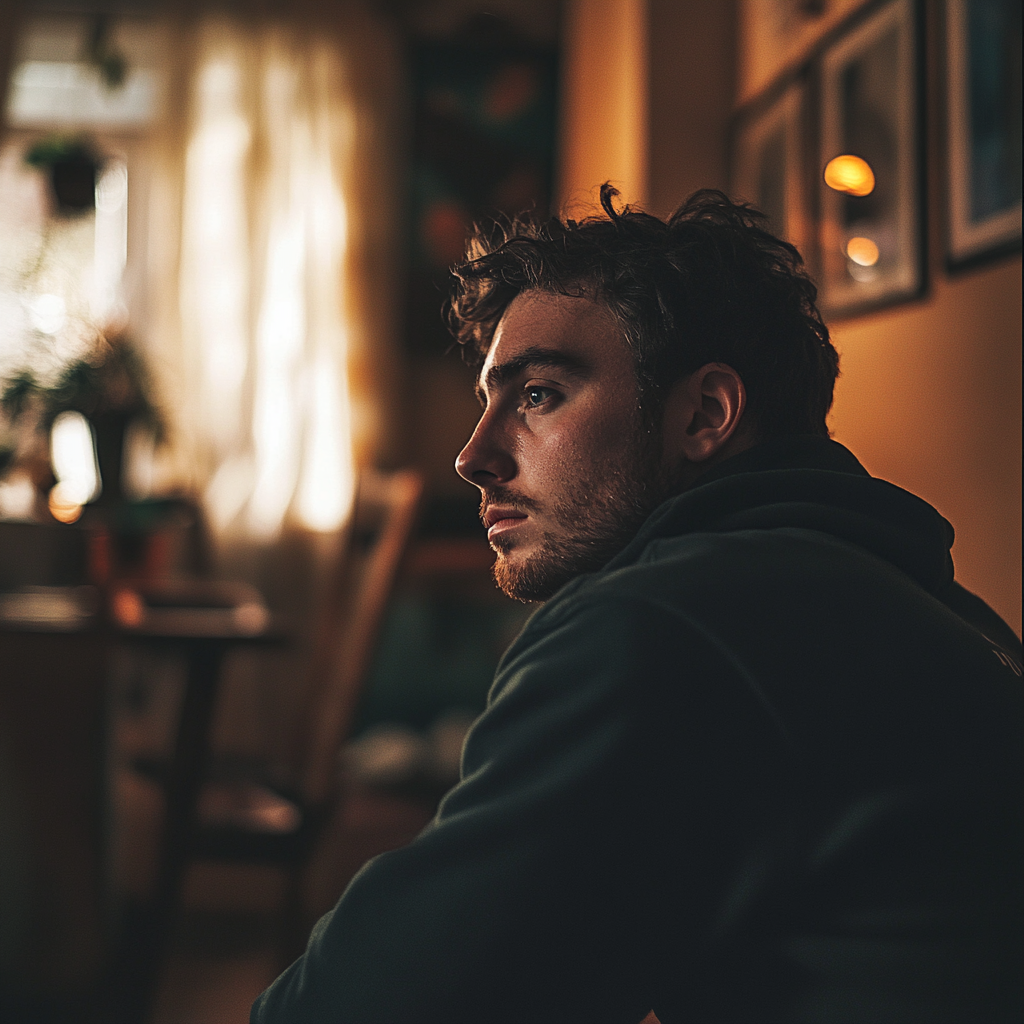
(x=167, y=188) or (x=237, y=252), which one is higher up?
(x=167, y=188)

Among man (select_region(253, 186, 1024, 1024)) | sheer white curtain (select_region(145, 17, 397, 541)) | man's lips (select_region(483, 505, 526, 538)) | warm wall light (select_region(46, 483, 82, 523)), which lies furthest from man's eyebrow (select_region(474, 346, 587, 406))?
sheer white curtain (select_region(145, 17, 397, 541))

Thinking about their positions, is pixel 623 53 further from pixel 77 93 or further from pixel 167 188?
pixel 77 93

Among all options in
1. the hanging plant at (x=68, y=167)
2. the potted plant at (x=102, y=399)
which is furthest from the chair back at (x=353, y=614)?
the hanging plant at (x=68, y=167)

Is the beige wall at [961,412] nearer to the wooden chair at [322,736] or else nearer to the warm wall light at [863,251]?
the warm wall light at [863,251]

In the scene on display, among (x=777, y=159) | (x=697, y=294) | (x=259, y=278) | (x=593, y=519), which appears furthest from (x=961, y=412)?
(x=259, y=278)

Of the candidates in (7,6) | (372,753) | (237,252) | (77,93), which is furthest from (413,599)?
(7,6)

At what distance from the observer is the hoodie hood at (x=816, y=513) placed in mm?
666

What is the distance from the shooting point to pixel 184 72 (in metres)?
3.27

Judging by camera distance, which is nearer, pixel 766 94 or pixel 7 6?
pixel 766 94

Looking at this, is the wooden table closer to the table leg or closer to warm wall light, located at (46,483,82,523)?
the table leg

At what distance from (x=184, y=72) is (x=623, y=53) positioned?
1602 millimetres

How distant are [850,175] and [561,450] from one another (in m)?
1.14

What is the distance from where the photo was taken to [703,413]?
83cm

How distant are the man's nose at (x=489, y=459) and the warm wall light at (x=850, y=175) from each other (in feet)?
3.45
